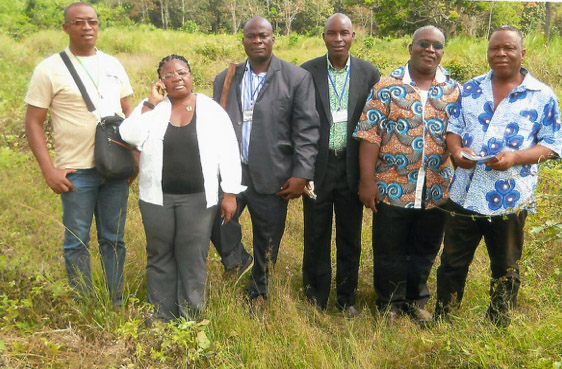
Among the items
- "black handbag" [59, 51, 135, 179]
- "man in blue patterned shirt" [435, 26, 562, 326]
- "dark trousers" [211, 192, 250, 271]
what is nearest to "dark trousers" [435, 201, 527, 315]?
"man in blue patterned shirt" [435, 26, 562, 326]

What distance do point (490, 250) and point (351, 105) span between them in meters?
1.31

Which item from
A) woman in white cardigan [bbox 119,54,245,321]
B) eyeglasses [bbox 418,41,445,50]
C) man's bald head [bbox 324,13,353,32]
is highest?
man's bald head [bbox 324,13,353,32]

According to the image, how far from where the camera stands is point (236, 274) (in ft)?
13.5

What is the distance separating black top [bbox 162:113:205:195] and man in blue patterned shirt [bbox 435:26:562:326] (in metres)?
1.57

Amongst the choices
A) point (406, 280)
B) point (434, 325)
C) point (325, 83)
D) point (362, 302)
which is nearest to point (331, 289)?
point (362, 302)

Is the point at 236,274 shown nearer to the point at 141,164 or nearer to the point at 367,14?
the point at 141,164

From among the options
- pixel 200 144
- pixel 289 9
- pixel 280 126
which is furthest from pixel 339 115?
pixel 289 9

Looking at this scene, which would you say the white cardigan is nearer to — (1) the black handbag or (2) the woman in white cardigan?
(2) the woman in white cardigan

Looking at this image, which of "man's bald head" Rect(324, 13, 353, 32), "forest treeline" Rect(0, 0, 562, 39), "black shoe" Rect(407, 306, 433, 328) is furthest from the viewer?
"forest treeline" Rect(0, 0, 562, 39)

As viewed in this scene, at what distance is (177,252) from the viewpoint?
3.26 meters

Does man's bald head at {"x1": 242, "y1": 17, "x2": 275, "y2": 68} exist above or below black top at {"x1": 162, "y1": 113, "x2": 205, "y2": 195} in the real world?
above

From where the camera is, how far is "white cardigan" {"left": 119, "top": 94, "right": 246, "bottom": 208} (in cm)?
307

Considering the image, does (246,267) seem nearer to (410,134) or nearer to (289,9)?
(410,134)

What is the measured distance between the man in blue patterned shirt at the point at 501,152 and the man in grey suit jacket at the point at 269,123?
38.3 inches
